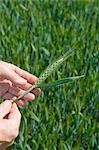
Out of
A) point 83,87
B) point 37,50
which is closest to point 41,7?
point 37,50

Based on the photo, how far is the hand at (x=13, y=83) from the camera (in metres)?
1.57

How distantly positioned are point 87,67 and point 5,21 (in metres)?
0.69

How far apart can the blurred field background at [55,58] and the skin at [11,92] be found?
22cm

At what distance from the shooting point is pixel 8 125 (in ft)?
4.36

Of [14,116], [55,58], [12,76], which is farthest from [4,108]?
[55,58]

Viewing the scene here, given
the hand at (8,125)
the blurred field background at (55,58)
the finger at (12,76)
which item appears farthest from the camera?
the blurred field background at (55,58)

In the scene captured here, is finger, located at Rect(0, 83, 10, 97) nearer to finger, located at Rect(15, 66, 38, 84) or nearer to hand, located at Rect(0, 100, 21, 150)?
finger, located at Rect(15, 66, 38, 84)

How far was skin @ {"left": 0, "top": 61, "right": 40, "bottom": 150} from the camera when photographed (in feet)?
4.42

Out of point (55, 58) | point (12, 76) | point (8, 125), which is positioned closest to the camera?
point (8, 125)

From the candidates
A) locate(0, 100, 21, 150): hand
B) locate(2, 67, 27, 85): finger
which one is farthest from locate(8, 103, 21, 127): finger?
locate(2, 67, 27, 85): finger

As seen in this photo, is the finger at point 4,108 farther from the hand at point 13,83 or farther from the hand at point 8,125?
the hand at point 13,83

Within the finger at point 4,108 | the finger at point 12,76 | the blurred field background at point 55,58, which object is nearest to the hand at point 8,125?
the finger at point 4,108

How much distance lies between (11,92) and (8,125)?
0.28 metres

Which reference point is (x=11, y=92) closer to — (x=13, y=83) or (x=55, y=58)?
(x=13, y=83)
